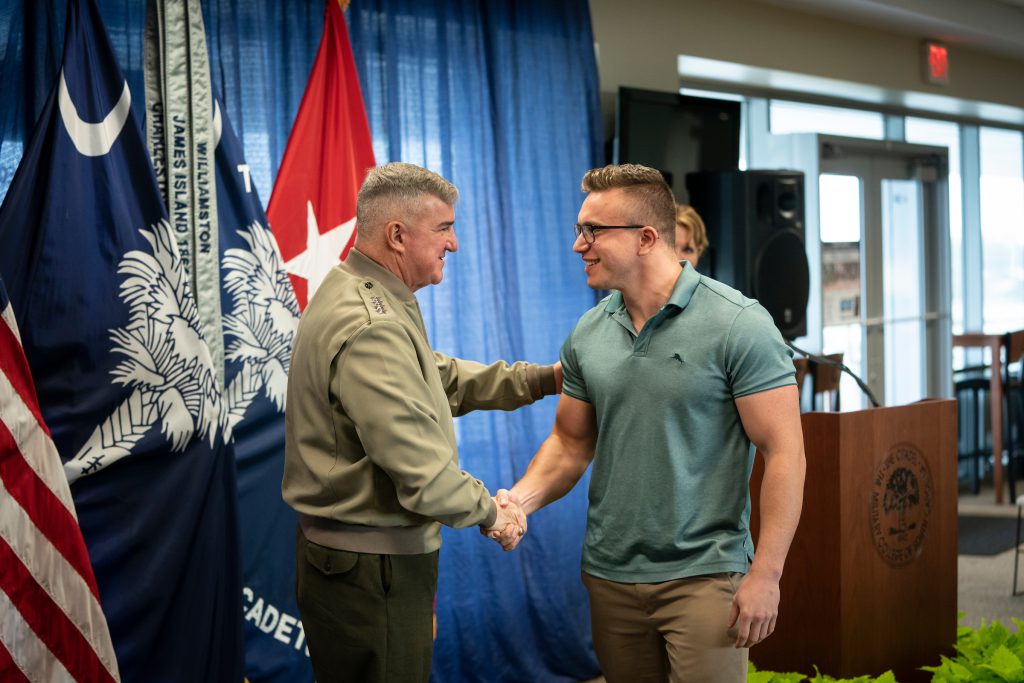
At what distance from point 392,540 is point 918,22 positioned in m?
4.98

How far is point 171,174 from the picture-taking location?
291 cm

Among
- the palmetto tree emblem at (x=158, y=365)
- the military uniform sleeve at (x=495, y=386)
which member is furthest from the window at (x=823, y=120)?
the palmetto tree emblem at (x=158, y=365)

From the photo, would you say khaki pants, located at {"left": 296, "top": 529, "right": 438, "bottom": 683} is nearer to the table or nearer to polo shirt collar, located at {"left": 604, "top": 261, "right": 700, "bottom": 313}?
polo shirt collar, located at {"left": 604, "top": 261, "right": 700, "bottom": 313}

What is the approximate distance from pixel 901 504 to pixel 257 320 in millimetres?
1824

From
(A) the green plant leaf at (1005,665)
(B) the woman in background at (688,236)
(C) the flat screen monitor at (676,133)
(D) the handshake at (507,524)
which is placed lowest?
(A) the green plant leaf at (1005,665)

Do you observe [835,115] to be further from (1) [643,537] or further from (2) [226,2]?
(1) [643,537]

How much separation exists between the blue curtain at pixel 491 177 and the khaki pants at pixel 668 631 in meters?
1.74

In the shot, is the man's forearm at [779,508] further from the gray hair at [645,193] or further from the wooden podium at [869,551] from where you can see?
the wooden podium at [869,551]

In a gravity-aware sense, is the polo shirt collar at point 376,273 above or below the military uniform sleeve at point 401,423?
above

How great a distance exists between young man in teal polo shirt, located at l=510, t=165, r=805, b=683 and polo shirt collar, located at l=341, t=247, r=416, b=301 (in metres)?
0.36

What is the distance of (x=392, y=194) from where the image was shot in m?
2.11

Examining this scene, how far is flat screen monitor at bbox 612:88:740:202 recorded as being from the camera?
4.21 metres

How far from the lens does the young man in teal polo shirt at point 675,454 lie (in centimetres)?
193

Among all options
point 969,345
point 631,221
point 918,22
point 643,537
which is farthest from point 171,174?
point 969,345
